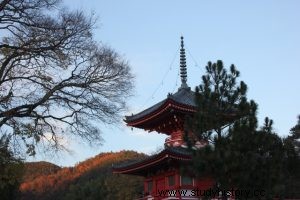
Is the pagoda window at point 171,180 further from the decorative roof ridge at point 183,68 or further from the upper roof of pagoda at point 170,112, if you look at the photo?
the decorative roof ridge at point 183,68

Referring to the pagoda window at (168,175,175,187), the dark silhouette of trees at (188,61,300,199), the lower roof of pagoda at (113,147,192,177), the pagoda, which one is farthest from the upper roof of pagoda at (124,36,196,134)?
the dark silhouette of trees at (188,61,300,199)

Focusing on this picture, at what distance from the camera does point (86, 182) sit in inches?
2650

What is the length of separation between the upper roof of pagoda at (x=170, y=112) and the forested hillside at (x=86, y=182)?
2811 cm

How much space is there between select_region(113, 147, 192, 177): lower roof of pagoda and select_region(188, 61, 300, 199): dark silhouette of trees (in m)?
5.75

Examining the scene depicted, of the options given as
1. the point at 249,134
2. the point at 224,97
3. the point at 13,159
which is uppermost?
the point at 224,97

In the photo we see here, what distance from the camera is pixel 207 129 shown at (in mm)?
14805

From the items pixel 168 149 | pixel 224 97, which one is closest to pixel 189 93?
pixel 168 149

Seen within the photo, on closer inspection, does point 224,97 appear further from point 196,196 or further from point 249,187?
point 196,196

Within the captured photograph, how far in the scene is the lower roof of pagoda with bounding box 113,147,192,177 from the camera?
2239cm

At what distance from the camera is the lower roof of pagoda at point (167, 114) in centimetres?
2305

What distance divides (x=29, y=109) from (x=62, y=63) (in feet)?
5.48

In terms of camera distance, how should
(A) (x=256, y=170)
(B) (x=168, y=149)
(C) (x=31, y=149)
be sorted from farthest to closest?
(B) (x=168, y=149), (A) (x=256, y=170), (C) (x=31, y=149)

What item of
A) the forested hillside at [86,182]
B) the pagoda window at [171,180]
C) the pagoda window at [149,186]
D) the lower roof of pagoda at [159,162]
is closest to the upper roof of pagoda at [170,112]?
the lower roof of pagoda at [159,162]

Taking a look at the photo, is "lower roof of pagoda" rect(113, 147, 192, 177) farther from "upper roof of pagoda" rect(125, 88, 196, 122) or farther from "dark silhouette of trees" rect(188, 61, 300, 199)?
"dark silhouette of trees" rect(188, 61, 300, 199)
